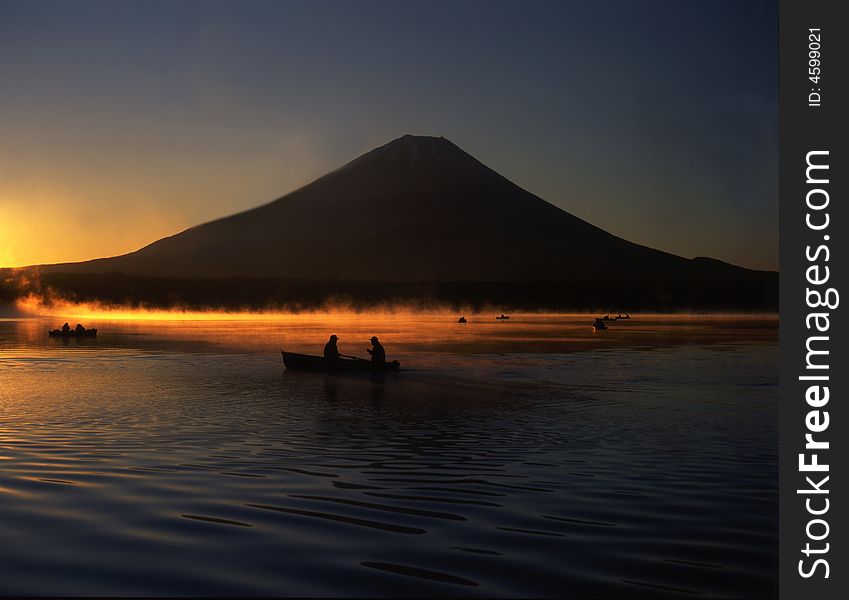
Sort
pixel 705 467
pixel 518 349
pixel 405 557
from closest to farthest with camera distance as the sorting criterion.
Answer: pixel 405 557, pixel 705 467, pixel 518 349

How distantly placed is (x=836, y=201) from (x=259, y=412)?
13.7m

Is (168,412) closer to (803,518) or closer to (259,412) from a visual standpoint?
(259,412)

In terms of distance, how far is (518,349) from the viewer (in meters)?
43.6

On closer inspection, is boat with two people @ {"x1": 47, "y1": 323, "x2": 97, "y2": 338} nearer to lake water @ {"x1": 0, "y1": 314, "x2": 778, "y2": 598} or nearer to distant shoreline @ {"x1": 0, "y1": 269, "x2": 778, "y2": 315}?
lake water @ {"x1": 0, "y1": 314, "x2": 778, "y2": 598}

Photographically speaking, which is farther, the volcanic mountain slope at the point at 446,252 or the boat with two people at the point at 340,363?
the volcanic mountain slope at the point at 446,252

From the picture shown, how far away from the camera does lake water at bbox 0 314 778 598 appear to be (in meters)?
7.36

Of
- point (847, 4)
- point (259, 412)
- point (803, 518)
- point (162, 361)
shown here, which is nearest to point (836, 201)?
point (847, 4)

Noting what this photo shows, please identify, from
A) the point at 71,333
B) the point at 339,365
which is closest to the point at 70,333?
the point at 71,333

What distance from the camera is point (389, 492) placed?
415 inches

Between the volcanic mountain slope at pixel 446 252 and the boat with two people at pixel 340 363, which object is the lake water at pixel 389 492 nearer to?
the boat with two people at pixel 340 363

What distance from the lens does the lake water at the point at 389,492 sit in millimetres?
7359

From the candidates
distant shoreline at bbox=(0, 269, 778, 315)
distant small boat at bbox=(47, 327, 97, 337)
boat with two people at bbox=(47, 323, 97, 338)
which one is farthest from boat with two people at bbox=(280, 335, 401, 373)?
distant shoreline at bbox=(0, 269, 778, 315)

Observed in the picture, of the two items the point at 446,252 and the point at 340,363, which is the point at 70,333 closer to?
the point at 340,363

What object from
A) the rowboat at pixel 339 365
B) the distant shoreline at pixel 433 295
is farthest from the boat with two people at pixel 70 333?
the distant shoreline at pixel 433 295
